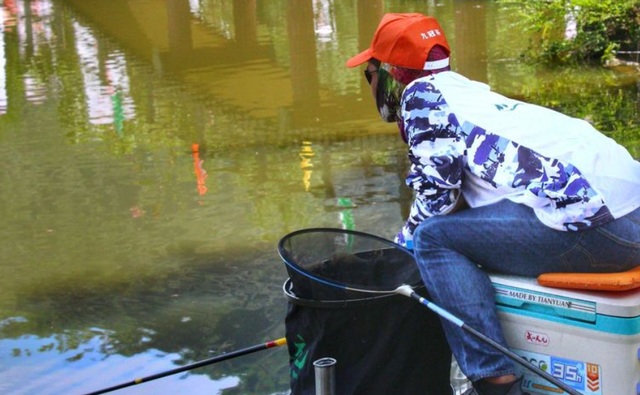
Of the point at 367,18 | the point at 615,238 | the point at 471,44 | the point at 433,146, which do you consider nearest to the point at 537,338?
the point at 615,238

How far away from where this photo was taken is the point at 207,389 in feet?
14.3

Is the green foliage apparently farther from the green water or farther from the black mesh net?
the black mesh net

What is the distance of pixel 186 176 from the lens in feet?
25.3

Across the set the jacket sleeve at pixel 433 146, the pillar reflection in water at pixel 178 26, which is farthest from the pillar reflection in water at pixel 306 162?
the pillar reflection in water at pixel 178 26

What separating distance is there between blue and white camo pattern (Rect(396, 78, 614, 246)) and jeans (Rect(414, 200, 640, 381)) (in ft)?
0.18

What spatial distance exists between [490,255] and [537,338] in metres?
0.27

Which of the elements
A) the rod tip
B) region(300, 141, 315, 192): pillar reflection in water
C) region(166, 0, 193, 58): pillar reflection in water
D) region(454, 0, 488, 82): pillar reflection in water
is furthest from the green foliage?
the rod tip

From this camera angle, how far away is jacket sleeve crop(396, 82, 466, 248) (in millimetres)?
2961

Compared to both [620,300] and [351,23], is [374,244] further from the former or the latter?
[351,23]

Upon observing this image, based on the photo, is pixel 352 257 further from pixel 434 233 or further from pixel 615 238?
pixel 615 238

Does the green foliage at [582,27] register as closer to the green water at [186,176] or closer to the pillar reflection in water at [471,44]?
the green water at [186,176]

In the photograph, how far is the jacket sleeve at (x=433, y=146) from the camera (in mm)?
2961

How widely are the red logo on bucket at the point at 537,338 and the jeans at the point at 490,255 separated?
0.07 meters

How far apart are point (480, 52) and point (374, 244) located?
1021 centimetres
